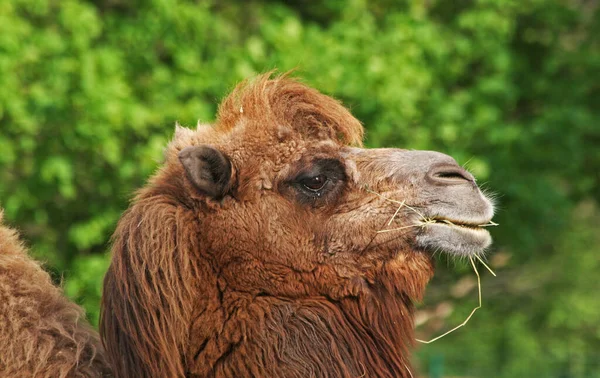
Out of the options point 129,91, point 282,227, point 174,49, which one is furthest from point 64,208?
point 282,227

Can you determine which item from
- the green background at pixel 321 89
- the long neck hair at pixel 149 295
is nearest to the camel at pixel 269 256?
the long neck hair at pixel 149 295

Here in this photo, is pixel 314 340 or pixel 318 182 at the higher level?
pixel 318 182

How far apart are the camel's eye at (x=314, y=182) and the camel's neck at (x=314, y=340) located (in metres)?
0.53

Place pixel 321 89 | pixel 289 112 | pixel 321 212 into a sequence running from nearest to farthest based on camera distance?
pixel 321 212 < pixel 289 112 < pixel 321 89

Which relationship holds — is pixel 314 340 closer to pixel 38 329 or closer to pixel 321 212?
pixel 321 212

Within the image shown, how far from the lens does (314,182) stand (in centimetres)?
439

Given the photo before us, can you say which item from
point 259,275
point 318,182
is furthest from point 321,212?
point 259,275

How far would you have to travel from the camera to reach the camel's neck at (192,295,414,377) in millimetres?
3959

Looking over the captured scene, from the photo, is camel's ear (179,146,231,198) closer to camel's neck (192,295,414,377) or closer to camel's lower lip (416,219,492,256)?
camel's neck (192,295,414,377)

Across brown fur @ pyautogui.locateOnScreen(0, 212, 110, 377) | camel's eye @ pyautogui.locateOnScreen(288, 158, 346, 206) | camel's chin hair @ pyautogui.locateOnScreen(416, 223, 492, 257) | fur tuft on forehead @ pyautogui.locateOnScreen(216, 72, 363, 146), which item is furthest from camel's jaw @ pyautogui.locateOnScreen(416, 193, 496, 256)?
brown fur @ pyautogui.locateOnScreen(0, 212, 110, 377)

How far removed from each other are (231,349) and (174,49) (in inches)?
274

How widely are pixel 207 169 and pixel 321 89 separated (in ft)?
14.0

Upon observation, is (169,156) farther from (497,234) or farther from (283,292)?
(497,234)

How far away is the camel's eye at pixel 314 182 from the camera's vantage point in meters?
4.38
